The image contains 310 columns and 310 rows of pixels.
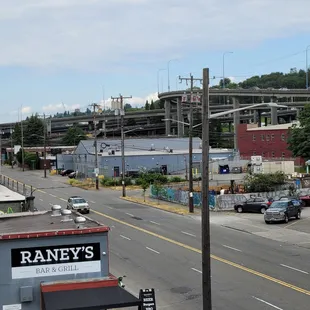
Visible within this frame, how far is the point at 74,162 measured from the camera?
9931 cm

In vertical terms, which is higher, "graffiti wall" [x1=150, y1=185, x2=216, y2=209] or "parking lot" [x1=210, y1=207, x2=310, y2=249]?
"graffiti wall" [x1=150, y1=185, x2=216, y2=209]

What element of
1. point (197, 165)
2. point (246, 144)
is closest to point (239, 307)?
point (197, 165)

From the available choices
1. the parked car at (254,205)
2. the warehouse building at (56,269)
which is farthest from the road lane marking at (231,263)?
the parked car at (254,205)

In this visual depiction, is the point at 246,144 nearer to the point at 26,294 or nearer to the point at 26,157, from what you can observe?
the point at 26,157

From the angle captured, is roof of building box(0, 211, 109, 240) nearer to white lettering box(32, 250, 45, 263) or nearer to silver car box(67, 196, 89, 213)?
white lettering box(32, 250, 45, 263)

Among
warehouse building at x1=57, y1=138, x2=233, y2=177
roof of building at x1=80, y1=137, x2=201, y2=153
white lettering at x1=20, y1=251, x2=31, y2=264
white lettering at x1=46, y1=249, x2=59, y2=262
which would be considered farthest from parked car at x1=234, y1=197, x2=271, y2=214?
roof of building at x1=80, y1=137, x2=201, y2=153

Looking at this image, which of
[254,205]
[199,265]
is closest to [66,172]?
[254,205]

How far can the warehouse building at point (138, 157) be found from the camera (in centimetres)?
8231

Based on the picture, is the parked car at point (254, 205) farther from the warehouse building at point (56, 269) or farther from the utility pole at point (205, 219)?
the warehouse building at point (56, 269)

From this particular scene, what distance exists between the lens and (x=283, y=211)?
37.9 m

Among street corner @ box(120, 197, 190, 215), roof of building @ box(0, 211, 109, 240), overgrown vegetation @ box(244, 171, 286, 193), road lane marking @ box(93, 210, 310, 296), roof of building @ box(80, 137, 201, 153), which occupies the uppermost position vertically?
roof of building @ box(80, 137, 201, 153)

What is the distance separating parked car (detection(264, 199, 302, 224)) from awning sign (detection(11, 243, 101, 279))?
27.9 metres

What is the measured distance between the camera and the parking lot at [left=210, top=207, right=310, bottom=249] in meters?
31.8

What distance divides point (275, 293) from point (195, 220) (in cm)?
2199
